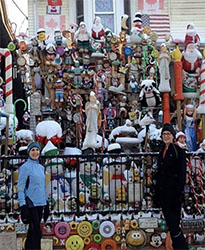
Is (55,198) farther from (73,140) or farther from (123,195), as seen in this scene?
(73,140)

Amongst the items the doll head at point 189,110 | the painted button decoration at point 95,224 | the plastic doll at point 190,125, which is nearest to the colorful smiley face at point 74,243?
the painted button decoration at point 95,224

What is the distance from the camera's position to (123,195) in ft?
29.2

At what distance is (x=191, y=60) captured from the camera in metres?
10.7

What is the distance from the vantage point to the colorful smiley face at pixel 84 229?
27.0 feet

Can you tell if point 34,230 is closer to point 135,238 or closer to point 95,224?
point 95,224

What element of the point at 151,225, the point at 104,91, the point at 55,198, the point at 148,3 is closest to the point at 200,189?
the point at 151,225

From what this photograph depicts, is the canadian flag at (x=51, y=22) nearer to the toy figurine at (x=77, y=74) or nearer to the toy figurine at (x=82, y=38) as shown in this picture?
the toy figurine at (x=82, y=38)

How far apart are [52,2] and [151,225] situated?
815cm

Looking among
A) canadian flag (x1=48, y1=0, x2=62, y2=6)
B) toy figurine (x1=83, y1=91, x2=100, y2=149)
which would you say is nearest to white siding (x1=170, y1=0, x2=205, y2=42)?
canadian flag (x1=48, y1=0, x2=62, y2=6)

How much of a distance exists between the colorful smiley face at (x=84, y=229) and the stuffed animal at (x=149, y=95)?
314 cm

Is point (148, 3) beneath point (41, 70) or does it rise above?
above

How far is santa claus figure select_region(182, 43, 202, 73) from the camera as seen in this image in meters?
10.7

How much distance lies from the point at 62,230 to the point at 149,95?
343cm

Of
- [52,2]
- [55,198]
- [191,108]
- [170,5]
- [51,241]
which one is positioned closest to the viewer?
[51,241]
